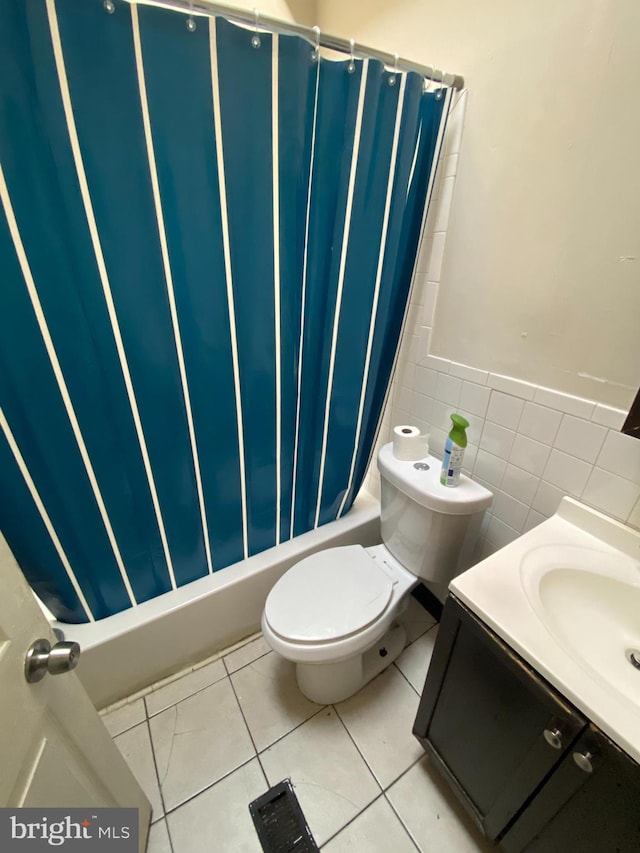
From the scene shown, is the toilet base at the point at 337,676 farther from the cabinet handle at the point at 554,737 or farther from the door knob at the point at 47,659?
the door knob at the point at 47,659

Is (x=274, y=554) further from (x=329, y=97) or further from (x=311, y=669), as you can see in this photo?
(x=329, y=97)

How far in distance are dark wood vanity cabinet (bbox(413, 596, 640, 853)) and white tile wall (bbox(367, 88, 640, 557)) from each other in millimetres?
461

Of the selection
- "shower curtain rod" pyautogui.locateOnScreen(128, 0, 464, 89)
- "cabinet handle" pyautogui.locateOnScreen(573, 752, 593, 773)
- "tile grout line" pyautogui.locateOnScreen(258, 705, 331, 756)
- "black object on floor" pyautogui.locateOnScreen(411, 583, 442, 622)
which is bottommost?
"tile grout line" pyautogui.locateOnScreen(258, 705, 331, 756)

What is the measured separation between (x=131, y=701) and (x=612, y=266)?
1.85 meters

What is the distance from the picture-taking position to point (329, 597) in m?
1.08

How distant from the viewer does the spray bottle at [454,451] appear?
3.23ft

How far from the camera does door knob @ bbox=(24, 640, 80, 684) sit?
0.50m

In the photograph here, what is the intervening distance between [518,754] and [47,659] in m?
0.86

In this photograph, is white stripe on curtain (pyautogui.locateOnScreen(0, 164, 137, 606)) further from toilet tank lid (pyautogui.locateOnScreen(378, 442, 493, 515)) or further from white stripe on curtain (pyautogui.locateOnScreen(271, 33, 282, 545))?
toilet tank lid (pyautogui.locateOnScreen(378, 442, 493, 515))

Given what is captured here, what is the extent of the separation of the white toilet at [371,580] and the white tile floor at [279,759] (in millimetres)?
90

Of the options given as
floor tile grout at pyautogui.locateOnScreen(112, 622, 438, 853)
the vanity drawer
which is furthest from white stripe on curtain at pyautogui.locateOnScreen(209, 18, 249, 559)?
the vanity drawer

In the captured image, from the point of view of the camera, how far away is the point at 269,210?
88cm

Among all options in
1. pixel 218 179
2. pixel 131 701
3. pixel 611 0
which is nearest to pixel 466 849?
pixel 131 701

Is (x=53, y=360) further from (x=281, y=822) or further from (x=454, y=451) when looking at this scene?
(x=281, y=822)
